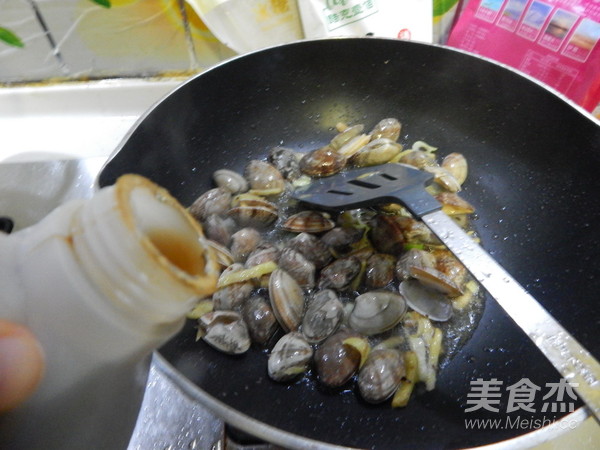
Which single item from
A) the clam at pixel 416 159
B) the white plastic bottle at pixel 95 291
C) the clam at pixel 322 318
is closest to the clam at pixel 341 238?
the clam at pixel 322 318

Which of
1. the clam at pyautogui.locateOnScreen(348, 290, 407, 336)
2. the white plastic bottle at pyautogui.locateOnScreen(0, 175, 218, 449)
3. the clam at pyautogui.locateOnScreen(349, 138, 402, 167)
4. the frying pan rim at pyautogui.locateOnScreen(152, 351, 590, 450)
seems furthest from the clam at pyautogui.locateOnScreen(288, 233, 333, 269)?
the white plastic bottle at pyautogui.locateOnScreen(0, 175, 218, 449)

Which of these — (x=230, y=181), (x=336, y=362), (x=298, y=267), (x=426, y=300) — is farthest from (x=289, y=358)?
(x=230, y=181)

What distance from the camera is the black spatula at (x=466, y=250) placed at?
1.57 feet

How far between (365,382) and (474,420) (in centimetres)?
17

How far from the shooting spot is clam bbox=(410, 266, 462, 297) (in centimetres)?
72

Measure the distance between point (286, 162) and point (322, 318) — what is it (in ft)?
1.26

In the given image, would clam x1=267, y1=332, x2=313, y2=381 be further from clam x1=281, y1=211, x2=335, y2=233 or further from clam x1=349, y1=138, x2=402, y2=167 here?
clam x1=349, y1=138, x2=402, y2=167

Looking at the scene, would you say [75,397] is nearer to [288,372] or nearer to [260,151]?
[288,372]

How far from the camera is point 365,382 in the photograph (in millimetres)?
627

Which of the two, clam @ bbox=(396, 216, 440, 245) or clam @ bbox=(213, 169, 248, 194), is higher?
clam @ bbox=(396, 216, 440, 245)

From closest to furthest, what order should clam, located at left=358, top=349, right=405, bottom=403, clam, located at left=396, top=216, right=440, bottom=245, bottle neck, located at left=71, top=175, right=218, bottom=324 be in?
bottle neck, located at left=71, top=175, right=218, bottom=324 → clam, located at left=358, top=349, right=405, bottom=403 → clam, located at left=396, top=216, right=440, bottom=245

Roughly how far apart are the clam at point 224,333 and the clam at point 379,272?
25cm

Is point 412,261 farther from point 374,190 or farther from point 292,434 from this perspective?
point 292,434

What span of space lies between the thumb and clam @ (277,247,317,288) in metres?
0.51
